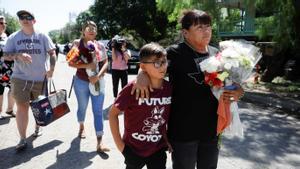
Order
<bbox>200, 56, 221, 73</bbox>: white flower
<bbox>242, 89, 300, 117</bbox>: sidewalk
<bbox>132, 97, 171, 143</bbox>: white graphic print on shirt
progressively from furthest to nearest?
<bbox>242, 89, 300, 117</bbox>: sidewalk
<bbox>132, 97, 171, 143</bbox>: white graphic print on shirt
<bbox>200, 56, 221, 73</bbox>: white flower

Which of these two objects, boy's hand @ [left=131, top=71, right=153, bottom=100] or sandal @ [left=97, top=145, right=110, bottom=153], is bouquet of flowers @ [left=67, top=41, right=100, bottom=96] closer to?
sandal @ [left=97, top=145, right=110, bottom=153]

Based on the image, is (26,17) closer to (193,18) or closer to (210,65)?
(193,18)

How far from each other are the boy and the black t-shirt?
8cm

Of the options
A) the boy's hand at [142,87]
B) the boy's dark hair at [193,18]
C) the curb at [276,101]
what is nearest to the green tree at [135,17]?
the curb at [276,101]

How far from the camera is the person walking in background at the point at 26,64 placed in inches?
211

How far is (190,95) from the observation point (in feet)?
9.15

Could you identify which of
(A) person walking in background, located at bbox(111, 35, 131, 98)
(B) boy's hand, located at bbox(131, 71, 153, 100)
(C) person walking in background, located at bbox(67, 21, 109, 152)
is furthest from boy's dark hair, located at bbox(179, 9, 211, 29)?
(A) person walking in background, located at bbox(111, 35, 131, 98)

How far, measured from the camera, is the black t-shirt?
9.15 feet

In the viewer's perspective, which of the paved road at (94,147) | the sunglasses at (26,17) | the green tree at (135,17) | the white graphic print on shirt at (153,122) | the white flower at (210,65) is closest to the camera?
the white flower at (210,65)

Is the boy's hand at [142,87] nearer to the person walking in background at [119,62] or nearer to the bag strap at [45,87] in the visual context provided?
the bag strap at [45,87]

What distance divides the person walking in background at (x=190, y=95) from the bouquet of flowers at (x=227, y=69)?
0.20 feet

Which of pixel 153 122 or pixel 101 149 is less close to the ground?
pixel 153 122

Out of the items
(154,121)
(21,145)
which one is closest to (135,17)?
(21,145)

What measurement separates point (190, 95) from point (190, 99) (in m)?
0.03
